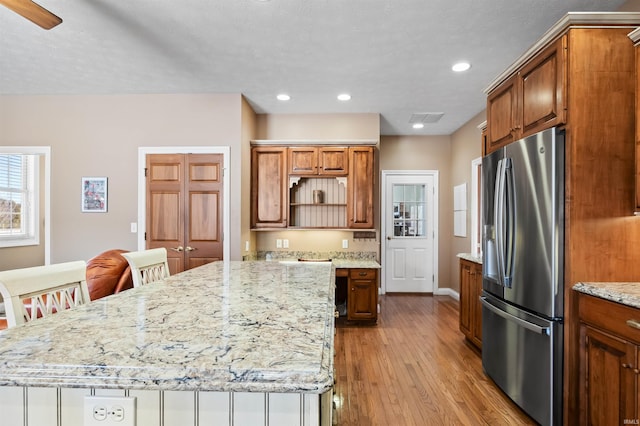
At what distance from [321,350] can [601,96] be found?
2.14m

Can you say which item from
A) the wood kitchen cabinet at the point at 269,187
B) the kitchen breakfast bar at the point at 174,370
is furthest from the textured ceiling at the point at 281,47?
→ the kitchen breakfast bar at the point at 174,370

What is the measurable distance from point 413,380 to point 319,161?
9.09 ft

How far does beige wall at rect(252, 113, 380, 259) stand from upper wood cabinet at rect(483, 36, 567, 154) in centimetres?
209

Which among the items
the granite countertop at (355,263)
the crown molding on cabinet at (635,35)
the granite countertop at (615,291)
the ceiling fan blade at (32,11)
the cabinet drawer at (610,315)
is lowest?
the granite countertop at (355,263)

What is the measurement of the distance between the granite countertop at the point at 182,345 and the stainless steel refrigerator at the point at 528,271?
1438 mm

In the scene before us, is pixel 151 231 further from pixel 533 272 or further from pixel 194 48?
pixel 533 272

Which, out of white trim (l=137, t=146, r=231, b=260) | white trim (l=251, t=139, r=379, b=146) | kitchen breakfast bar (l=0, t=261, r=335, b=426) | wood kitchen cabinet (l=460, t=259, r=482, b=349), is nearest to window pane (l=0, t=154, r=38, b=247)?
white trim (l=137, t=146, r=231, b=260)

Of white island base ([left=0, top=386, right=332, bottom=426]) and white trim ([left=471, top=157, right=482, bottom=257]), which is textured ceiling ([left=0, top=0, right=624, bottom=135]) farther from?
white island base ([left=0, top=386, right=332, bottom=426])

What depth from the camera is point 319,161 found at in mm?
4430

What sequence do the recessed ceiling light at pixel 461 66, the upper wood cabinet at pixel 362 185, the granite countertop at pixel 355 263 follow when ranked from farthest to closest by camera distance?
1. the upper wood cabinet at pixel 362 185
2. the granite countertop at pixel 355 263
3. the recessed ceiling light at pixel 461 66

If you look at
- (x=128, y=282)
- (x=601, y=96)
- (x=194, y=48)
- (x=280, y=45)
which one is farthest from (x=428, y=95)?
(x=128, y=282)

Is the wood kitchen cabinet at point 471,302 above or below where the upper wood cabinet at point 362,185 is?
below

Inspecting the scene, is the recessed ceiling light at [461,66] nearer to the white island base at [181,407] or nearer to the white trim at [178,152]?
the white trim at [178,152]

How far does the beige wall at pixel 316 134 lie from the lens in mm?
4668
